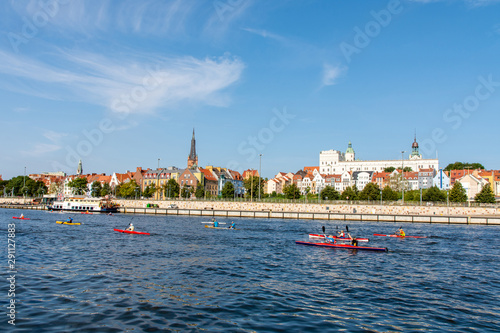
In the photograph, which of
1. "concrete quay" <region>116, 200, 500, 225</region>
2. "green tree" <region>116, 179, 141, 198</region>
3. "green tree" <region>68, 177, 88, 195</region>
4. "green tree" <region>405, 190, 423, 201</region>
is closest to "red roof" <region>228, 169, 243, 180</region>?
"green tree" <region>116, 179, 141, 198</region>

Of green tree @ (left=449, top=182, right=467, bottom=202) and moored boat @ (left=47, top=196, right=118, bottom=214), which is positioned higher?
green tree @ (left=449, top=182, right=467, bottom=202)

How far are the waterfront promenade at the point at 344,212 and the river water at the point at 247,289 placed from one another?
48757mm

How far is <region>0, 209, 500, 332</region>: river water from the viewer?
17281 millimetres

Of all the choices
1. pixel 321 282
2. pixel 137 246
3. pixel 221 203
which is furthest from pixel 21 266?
pixel 221 203

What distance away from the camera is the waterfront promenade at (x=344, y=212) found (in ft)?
282

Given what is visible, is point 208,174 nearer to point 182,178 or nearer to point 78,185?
point 182,178

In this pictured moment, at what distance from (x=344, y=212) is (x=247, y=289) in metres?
80.0

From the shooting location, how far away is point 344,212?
326 ft

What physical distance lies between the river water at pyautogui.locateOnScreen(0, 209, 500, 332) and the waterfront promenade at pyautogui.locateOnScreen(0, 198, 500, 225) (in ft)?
160

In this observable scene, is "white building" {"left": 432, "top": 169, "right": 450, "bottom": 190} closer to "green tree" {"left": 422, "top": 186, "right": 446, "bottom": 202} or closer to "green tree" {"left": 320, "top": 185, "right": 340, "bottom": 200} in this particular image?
"green tree" {"left": 422, "top": 186, "right": 446, "bottom": 202}

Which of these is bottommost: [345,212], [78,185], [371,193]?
[345,212]

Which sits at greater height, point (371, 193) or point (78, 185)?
point (78, 185)

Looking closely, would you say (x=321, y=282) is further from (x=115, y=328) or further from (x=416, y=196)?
(x=416, y=196)

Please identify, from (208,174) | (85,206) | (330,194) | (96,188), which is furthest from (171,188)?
(330,194)
